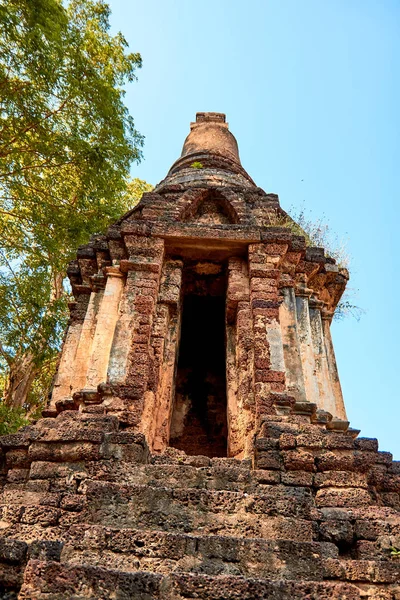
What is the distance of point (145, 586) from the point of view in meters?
2.72

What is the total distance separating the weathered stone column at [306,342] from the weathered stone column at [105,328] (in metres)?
2.57

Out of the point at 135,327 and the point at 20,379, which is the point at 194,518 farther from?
the point at 20,379

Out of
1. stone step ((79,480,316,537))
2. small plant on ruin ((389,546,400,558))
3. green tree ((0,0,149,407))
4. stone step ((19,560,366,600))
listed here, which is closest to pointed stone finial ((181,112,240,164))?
green tree ((0,0,149,407))

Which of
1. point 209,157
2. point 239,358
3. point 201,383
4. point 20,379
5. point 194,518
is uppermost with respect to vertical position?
point 209,157

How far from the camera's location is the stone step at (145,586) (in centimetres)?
267

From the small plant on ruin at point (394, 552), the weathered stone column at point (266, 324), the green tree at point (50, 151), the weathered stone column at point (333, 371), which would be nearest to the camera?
the small plant on ruin at point (394, 552)

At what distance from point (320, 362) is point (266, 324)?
3.73ft

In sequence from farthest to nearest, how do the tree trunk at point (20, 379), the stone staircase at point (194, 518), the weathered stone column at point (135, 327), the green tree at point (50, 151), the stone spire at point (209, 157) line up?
the tree trunk at point (20, 379), the stone spire at point (209, 157), the green tree at point (50, 151), the weathered stone column at point (135, 327), the stone staircase at point (194, 518)

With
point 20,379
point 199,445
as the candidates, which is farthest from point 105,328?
point 20,379

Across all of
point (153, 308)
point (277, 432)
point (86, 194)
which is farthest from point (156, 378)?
point (86, 194)

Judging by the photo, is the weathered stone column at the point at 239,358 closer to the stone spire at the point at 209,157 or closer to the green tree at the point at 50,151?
the stone spire at the point at 209,157

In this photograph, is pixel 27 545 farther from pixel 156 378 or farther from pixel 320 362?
pixel 320 362

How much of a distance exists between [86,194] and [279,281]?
517 centimetres

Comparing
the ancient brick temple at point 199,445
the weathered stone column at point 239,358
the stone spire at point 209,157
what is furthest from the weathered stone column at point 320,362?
the stone spire at point 209,157
